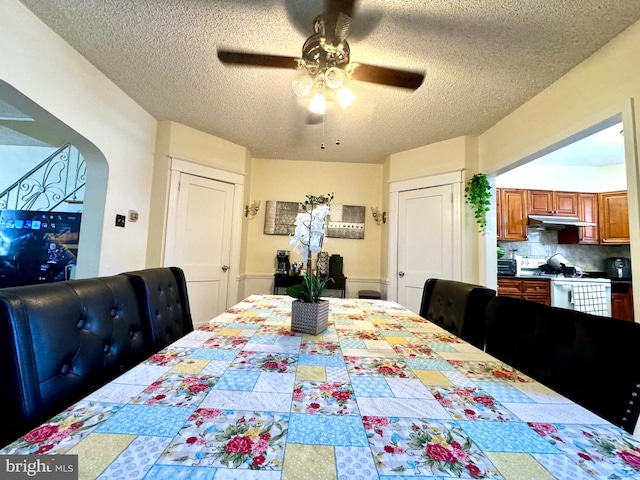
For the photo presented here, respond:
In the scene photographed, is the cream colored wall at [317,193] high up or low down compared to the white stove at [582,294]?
up

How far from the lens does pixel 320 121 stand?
284cm

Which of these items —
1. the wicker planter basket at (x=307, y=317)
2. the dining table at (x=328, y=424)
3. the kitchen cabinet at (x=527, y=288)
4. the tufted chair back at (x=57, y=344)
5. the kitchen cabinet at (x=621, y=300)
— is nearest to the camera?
the dining table at (x=328, y=424)

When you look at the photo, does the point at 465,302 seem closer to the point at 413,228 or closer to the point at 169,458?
the point at 169,458

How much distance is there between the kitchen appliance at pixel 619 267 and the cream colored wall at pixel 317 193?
3432 mm

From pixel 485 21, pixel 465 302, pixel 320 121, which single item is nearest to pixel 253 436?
pixel 465 302

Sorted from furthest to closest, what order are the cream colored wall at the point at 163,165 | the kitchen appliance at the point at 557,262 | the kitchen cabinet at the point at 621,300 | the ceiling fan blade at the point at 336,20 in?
the kitchen appliance at the point at 557,262
the kitchen cabinet at the point at 621,300
the cream colored wall at the point at 163,165
the ceiling fan blade at the point at 336,20

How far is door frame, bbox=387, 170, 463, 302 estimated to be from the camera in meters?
3.04

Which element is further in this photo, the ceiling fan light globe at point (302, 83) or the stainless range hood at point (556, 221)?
the stainless range hood at point (556, 221)

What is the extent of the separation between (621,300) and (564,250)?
3.12ft

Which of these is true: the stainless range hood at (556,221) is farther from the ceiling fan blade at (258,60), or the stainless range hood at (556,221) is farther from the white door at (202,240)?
the white door at (202,240)

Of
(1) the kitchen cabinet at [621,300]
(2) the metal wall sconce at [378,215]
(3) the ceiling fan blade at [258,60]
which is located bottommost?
(1) the kitchen cabinet at [621,300]

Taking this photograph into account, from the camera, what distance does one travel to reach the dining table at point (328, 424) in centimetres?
44

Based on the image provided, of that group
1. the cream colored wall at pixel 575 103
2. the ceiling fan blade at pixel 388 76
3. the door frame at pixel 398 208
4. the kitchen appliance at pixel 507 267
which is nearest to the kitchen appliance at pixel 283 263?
the door frame at pixel 398 208

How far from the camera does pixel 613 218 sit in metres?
3.87
